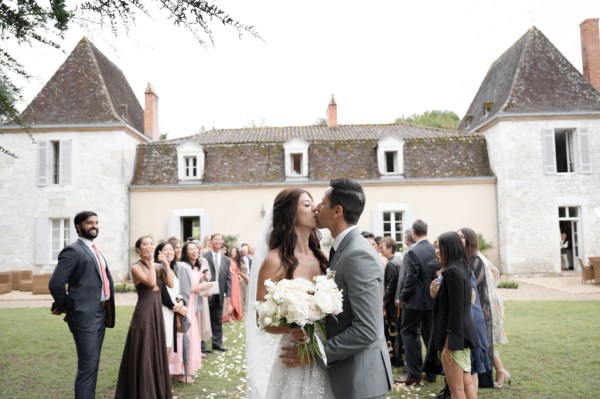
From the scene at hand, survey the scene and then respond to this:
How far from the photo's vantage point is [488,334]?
5602mm

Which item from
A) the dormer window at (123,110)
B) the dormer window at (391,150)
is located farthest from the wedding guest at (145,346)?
the dormer window at (123,110)

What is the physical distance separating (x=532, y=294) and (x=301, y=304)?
14060mm

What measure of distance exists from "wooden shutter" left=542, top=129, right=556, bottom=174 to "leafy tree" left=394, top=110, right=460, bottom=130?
2093 cm

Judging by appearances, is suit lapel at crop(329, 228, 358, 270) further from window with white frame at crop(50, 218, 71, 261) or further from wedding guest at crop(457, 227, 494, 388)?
window with white frame at crop(50, 218, 71, 261)

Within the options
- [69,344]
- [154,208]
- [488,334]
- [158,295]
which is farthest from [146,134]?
[488,334]

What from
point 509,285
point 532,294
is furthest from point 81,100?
point 532,294

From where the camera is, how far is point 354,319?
2.63 metres

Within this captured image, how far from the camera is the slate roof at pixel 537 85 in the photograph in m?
19.5

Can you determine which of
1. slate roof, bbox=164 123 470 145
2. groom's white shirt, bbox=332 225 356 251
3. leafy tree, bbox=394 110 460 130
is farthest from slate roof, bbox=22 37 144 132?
leafy tree, bbox=394 110 460 130

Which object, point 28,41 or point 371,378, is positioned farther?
point 28,41

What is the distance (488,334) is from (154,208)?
16.7 metres

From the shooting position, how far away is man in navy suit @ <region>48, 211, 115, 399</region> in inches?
191

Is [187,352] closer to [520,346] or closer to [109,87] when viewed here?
[520,346]

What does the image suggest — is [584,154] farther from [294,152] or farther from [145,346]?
[145,346]
